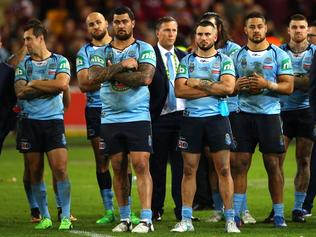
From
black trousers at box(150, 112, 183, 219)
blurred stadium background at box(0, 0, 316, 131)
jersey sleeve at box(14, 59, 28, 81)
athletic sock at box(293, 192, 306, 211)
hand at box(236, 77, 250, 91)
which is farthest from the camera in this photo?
blurred stadium background at box(0, 0, 316, 131)

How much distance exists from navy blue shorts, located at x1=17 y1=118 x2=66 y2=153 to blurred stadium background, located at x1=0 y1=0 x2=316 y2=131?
12560 mm

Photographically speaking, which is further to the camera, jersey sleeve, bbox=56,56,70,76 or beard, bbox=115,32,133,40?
jersey sleeve, bbox=56,56,70,76

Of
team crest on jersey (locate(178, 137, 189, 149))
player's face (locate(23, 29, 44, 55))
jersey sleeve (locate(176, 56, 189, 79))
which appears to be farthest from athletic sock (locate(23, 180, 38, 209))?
jersey sleeve (locate(176, 56, 189, 79))

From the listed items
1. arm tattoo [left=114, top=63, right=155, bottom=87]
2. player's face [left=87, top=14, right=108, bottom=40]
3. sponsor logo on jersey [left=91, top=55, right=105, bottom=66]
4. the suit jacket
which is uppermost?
→ player's face [left=87, top=14, right=108, bottom=40]

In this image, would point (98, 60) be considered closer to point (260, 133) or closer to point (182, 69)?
point (182, 69)

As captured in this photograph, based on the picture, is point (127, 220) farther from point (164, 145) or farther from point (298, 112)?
point (298, 112)

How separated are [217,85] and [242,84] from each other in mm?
512

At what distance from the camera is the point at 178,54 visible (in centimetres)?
1433

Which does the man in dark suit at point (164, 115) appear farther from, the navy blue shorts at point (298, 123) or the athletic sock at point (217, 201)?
the navy blue shorts at point (298, 123)

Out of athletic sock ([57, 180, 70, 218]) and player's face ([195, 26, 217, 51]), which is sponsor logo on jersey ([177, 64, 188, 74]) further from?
athletic sock ([57, 180, 70, 218])

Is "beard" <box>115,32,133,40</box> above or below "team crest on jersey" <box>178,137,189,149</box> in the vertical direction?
above

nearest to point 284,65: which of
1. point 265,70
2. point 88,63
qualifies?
point 265,70

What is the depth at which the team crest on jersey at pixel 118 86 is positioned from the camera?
12805mm

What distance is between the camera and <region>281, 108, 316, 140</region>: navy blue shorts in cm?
1404
